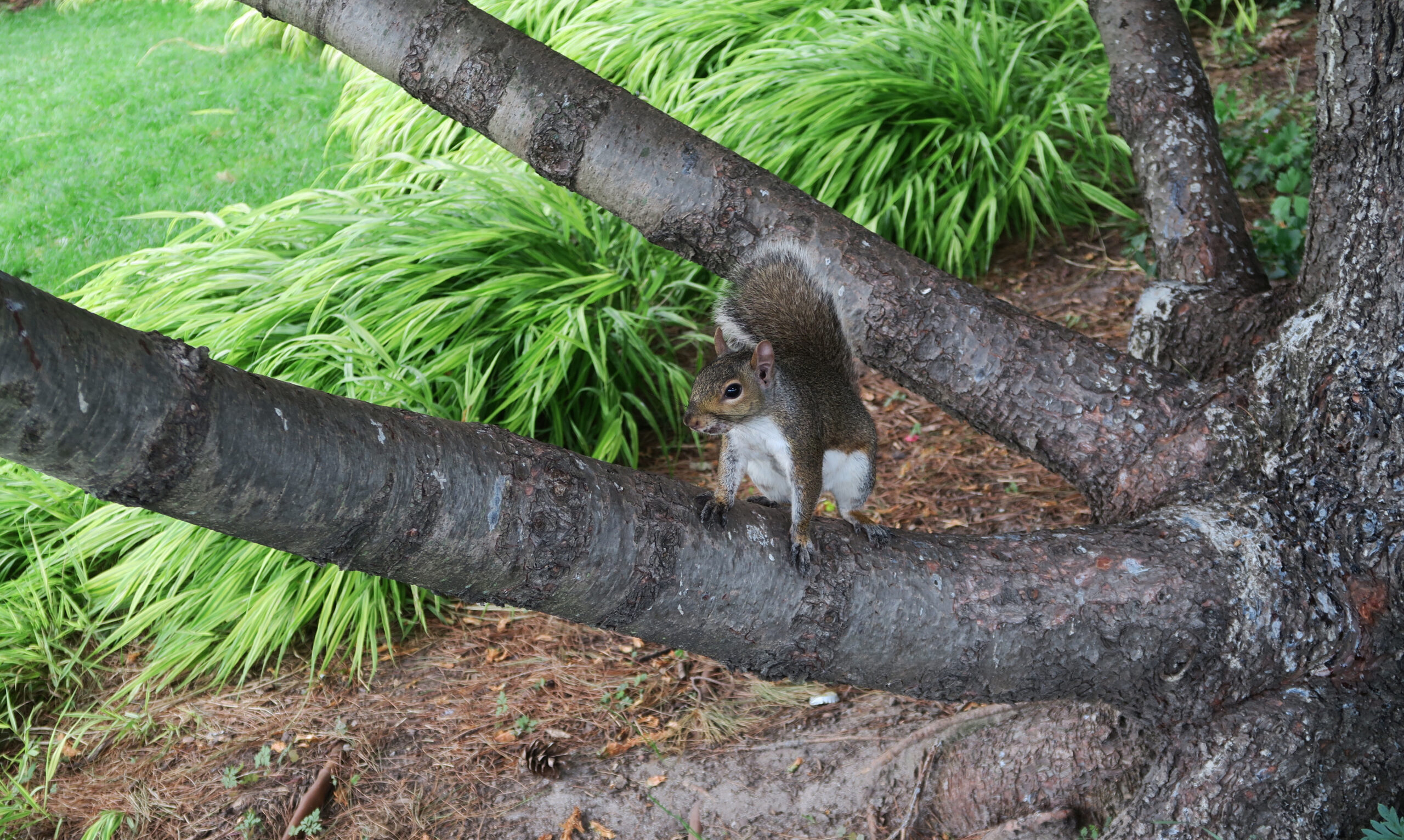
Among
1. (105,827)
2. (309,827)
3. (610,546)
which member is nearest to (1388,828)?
(610,546)

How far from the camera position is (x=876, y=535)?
162 centimetres

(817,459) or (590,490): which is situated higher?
(590,490)

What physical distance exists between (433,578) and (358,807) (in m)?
1.18

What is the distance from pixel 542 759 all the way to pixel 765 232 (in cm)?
124

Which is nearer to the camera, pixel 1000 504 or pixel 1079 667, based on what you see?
pixel 1079 667

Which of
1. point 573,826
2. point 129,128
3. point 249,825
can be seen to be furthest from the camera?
point 129,128

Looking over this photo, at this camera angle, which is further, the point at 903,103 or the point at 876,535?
the point at 903,103

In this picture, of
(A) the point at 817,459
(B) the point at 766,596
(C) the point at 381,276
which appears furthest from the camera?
(C) the point at 381,276

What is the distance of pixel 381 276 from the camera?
3.35 metres

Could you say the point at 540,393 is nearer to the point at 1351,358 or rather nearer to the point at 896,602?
the point at 896,602

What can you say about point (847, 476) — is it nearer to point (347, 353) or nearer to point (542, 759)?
point (542, 759)

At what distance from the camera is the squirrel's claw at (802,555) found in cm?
149

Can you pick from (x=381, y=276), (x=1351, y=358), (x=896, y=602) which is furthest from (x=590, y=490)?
(x=381, y=276)

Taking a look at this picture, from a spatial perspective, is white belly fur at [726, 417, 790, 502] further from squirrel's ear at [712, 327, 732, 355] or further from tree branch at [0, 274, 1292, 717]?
tree branch at [0, 274, 1292, 717]
